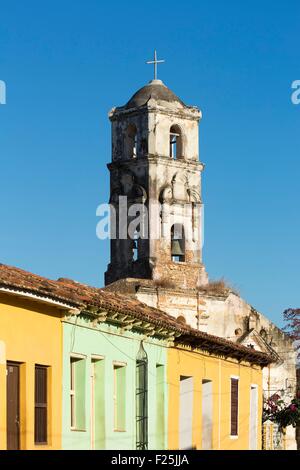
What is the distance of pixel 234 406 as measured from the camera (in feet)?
111

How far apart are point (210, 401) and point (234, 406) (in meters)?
2.60

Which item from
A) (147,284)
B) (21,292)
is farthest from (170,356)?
(147,284)

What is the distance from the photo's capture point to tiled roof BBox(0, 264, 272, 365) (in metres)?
20.1

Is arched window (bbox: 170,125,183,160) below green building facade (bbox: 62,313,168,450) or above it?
above

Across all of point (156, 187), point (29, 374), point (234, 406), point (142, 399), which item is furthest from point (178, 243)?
point (29, 374)

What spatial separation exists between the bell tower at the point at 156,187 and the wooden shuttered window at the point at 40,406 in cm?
3873

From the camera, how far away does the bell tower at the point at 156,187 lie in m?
61.2

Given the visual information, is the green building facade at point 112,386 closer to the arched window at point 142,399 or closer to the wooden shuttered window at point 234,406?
the arched window at point 142,399

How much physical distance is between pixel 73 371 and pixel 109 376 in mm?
1528

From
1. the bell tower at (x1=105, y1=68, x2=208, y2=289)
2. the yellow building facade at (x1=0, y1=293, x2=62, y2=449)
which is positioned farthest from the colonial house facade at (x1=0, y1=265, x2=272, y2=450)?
the bell tower at (x1=105, y1=68, x2=208, y2=289)

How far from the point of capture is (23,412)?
20.5 meters

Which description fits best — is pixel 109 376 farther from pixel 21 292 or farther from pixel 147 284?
pixel 147 284

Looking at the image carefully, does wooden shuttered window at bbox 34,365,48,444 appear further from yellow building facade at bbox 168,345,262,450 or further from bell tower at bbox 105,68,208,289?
bell tower at bbox 105,68,208,289

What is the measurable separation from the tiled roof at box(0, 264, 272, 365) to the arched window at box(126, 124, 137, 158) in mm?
28998
